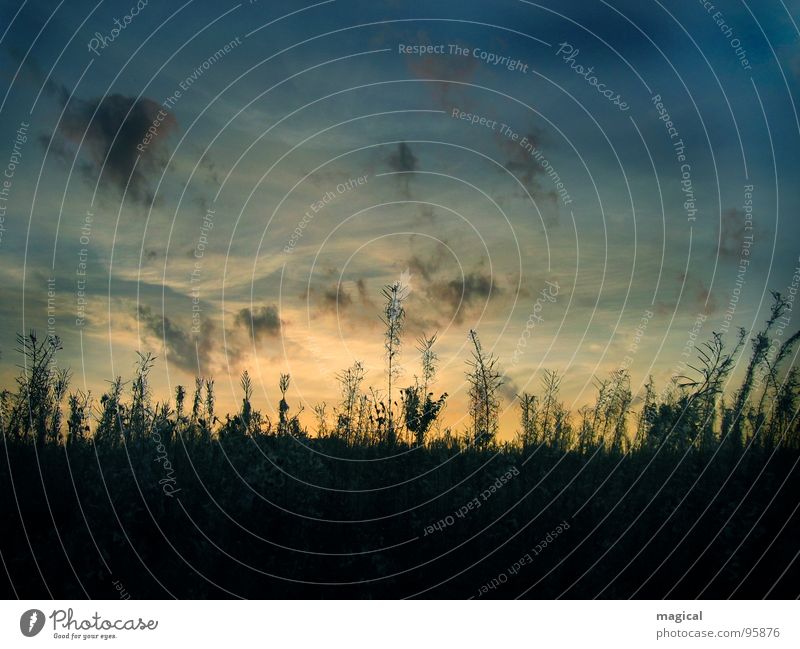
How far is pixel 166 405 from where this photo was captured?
38.0 ft

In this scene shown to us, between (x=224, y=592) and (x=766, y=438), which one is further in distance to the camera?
(x=766, y=438)

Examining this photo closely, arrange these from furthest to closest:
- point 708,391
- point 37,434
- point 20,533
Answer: point 708,391 < point 37,434 < point 20,533

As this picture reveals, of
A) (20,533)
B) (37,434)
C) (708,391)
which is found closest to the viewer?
(20,533)

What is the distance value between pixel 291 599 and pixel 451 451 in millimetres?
3085

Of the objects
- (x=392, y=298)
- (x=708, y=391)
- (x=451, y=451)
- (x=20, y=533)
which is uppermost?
(x=392, y=298)

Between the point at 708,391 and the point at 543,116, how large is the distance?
5.00 m
